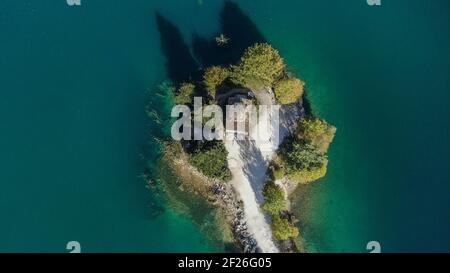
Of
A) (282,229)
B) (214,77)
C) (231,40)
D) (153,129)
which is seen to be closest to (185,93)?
(214,77)

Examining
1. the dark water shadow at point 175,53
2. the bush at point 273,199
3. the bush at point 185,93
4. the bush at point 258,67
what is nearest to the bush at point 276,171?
the bush at point 273,199

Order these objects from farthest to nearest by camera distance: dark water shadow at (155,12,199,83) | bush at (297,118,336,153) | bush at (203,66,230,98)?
dark water shadow at (155,12,199,83) → bush at (203,66,230,98) → bush at (297,118,336,153)

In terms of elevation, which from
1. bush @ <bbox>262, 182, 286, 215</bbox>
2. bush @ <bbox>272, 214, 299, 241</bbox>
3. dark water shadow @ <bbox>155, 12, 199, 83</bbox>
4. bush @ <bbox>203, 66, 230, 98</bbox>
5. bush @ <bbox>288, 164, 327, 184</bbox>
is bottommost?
bush @ <bbox>272, 214, 299, 241</bbox>

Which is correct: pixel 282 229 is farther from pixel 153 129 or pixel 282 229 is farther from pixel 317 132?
pixel 153 129

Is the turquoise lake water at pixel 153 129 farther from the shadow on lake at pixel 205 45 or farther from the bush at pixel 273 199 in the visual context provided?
the bush at pixel 273 199

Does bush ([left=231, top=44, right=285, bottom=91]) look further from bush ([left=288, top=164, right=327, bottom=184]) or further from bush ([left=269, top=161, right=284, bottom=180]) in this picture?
bush ([left=288, top=164, right=327, bottom=184])

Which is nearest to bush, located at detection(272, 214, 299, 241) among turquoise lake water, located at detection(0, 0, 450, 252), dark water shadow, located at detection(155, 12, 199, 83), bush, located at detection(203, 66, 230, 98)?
turquoise lake water, located at detection(0, 0, 450, 252)
